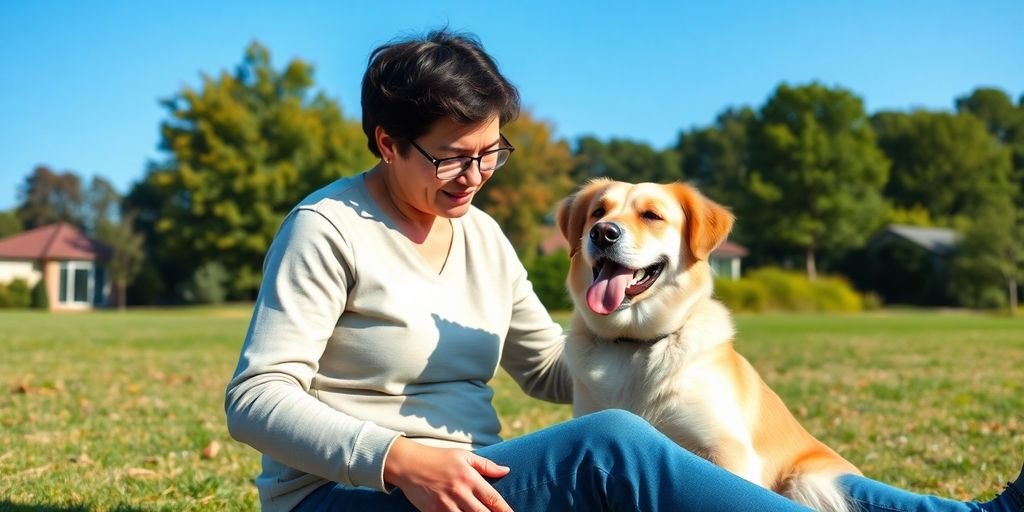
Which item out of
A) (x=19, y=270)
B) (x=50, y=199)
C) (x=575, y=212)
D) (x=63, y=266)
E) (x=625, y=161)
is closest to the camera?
(x=575, y=212)

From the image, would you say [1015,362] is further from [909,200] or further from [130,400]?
[909,200]

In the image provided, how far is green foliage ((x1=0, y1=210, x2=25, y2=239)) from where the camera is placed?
66225mm

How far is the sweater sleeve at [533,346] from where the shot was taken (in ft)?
10.1

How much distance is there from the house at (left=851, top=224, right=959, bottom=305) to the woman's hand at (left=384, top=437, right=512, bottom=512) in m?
48.2

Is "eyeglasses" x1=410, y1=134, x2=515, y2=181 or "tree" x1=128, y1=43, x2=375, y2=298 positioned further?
"tree" x1=128, y1=43, x2=375, y2=298

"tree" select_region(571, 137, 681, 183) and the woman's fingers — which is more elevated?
"tree" select_region(571, 137, 681, 183)

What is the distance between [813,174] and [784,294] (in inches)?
801

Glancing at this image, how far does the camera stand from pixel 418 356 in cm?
246

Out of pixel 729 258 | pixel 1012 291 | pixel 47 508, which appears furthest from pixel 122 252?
pixel 47 508

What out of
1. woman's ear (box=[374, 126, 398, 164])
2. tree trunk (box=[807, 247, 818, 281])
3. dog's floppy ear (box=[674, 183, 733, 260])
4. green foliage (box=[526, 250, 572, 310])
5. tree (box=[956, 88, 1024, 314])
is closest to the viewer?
woman's ear (box=[374, 126, 398, 164])

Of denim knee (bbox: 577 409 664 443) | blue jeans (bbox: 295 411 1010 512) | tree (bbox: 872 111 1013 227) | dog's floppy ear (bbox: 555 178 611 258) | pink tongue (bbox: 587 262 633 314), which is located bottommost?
blue jeans (bbox: 295 411 1010 512)

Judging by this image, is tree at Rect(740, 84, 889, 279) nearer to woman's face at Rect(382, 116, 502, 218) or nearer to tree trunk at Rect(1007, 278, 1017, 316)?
tree trunk at Rect(1007, 278, 1017, 316)

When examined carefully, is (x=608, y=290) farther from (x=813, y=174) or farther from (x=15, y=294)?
(x=813, y=174)

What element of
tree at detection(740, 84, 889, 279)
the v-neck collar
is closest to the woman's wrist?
the v-neck collar
